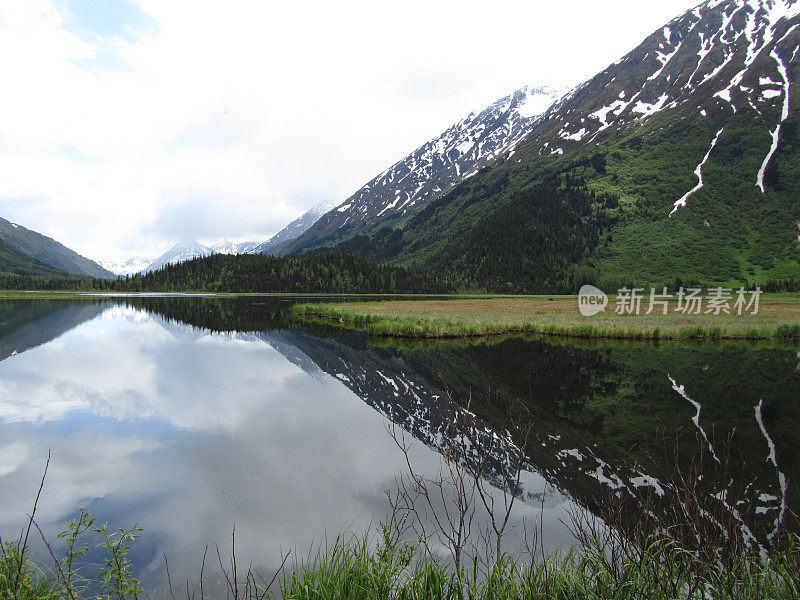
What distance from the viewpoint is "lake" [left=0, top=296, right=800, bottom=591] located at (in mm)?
8680

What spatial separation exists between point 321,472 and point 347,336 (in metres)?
31.4

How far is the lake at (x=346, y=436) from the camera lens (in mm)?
8680

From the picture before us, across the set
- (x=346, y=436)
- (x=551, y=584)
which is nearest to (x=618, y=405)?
(x=346, y=436)

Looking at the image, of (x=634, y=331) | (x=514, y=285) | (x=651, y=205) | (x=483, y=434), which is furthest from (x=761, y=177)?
(x=483, y=434)

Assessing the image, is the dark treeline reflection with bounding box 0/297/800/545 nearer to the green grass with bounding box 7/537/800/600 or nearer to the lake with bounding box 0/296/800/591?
the lake with bounding box 0/296/800/591

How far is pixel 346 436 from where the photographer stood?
14172 millimetres

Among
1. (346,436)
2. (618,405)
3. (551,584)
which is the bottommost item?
(346,436)

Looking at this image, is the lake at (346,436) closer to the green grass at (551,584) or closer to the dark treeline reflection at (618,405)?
the dark treeline reflection at (618,405)

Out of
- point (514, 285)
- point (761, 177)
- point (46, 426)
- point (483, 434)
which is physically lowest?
point (46, 426)

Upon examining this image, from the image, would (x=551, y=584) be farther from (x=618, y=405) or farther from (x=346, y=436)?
(x=618, y=405)

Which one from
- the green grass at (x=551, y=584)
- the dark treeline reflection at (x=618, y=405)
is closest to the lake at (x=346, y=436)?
the dark treeline reflection at (x=618, y=405)

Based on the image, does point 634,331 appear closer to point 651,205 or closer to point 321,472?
point 321,472

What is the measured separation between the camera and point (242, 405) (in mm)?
17922

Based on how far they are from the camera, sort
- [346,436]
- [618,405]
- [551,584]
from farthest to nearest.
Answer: [618,405] → [346,436] → [551,584]
